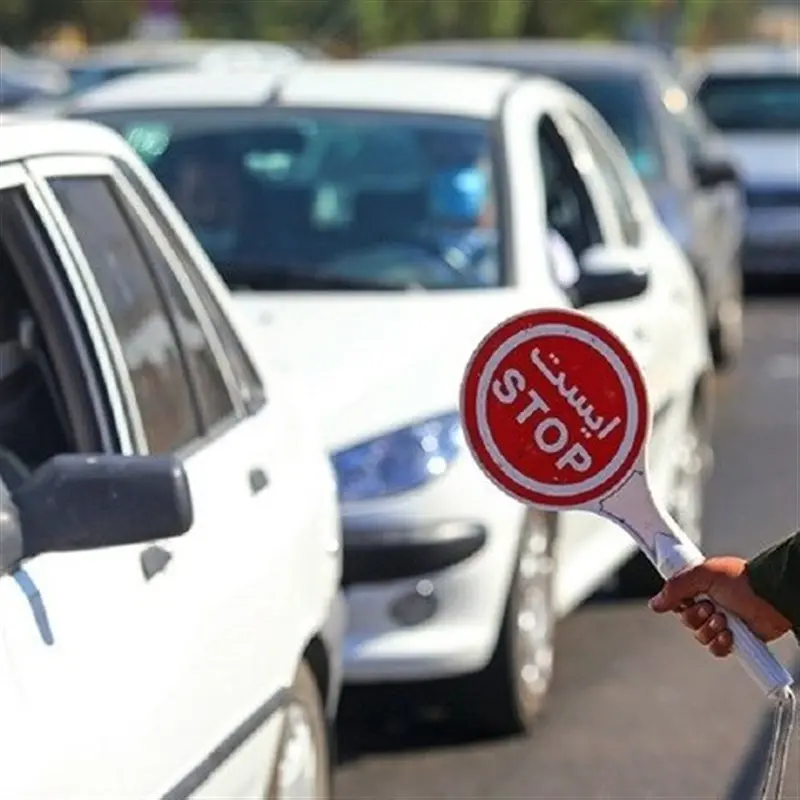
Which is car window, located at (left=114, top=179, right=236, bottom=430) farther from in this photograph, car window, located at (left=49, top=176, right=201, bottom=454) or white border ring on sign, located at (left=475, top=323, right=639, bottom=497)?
white border ring on sign, located at (left=475, top=323, right=639, bottom=497)

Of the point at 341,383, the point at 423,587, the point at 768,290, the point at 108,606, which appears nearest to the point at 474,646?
the point at 423,587

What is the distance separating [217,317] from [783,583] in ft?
6.62

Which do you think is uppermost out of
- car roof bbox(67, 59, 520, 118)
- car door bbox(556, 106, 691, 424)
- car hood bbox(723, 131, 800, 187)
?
car roof bbox(67, 59, 520, 118)

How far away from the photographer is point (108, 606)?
11.4ft

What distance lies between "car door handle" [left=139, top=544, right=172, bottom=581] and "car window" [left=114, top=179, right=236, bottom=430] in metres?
0.68

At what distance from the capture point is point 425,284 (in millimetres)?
6992

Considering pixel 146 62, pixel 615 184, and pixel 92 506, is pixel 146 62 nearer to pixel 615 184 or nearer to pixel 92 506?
pixel 615 184

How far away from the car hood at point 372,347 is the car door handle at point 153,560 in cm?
231

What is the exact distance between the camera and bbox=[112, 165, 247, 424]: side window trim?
14.7 feet

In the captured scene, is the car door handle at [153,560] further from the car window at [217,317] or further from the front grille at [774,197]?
the front grille at [774,197]

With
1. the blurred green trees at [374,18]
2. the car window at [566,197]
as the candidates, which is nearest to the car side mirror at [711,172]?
the car window at [566,197]

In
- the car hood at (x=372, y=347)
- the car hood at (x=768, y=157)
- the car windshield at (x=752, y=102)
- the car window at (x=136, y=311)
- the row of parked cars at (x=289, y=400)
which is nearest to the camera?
the row of parked cars at (x=289, y=400)

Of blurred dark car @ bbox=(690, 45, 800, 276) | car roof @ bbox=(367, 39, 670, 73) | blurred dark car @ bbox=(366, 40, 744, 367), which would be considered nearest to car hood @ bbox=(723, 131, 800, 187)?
blurred dark car @ bbox=(690, 45, 800, 276)

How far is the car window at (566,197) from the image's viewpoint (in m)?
7.71
